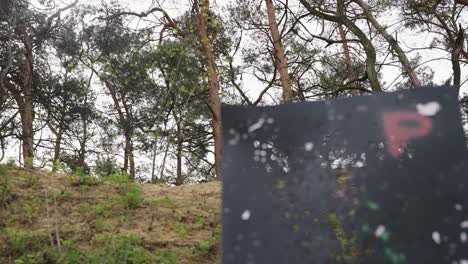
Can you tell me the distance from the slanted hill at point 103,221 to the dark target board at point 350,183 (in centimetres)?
234

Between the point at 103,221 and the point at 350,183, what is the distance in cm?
400

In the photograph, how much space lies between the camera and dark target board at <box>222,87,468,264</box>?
2.44 metres

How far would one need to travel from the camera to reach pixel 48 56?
44.2 ft

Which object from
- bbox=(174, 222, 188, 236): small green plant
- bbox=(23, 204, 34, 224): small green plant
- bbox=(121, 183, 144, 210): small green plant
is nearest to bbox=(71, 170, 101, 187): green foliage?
bbox=(121, 183, 144, 210): small green plant

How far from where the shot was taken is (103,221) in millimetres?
5715

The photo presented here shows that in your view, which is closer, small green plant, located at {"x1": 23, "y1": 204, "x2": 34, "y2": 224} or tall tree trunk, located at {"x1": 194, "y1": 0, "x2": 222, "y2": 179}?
small green plant, located at {"x1": 23, "y1": 204, "x2": 34, "y2": 224}

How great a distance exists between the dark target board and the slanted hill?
2336 millimetres

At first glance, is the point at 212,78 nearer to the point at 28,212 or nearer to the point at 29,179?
the point at 29,179

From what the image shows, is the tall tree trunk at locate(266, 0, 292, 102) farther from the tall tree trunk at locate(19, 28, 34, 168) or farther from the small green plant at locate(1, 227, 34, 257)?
the small green plant at locate(1, 227, 34, 257)

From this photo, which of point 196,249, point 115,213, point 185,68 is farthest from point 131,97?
point 196,249

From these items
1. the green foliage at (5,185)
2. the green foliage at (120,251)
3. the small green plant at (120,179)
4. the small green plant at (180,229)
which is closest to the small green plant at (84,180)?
the small green plant at (120,179)

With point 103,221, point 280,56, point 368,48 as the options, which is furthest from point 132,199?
point 280,56

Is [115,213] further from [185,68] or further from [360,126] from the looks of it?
[185,68]

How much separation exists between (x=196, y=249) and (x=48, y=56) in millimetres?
10394
